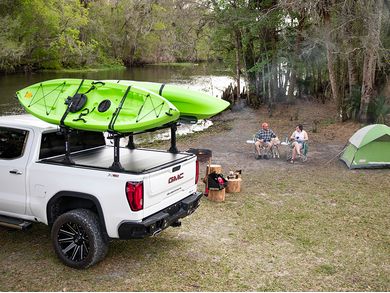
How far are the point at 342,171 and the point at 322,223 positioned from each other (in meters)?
4.10

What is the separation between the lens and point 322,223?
7.24 metres

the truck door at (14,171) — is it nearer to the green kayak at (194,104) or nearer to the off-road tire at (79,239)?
the off-road tire at (79,239)

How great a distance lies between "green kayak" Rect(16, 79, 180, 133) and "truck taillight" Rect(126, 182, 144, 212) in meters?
0.67

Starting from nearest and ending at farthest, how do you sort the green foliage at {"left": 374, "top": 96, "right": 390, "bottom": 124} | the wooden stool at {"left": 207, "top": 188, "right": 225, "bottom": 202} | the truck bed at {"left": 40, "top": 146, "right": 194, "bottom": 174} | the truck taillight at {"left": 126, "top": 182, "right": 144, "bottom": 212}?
the truck taillight at {"left": 126, "top": 182, "right": 144, "bottom": 212}
the truck bed at {"left": 40, "top": 146, "right": 194, "bottom": 174}
the wooden stool at {"left": 207, "top": 188, "right": 225, "bottom": 202}
the green foliage at {"left": 374, "top": 96, "right": 390, "bottom": 124}

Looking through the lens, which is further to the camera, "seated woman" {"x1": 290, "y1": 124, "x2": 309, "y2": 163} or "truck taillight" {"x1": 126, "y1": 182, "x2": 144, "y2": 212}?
"seated woman" {"x1": 290, "y1": 124, "x2": 309, "y2": 163}

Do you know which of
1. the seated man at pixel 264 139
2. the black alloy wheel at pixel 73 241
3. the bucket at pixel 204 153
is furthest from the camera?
the seated man at pixel 264 139

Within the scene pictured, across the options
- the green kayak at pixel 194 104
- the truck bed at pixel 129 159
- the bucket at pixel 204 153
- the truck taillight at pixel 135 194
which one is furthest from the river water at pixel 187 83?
the truck taillight at pixel 135 194

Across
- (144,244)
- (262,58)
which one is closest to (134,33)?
(262,58)

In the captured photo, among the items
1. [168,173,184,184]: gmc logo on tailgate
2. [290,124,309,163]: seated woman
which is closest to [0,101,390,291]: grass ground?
[168,173,184,184]: gmc logo on tailgate

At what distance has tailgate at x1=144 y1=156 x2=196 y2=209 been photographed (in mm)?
5105

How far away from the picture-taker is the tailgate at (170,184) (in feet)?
16.8

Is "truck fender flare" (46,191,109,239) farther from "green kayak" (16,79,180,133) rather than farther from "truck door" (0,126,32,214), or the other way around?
"green kayak" (16,79,180,133)

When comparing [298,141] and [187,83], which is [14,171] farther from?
[187,83]

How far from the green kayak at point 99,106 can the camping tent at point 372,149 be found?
7087 millimetres
